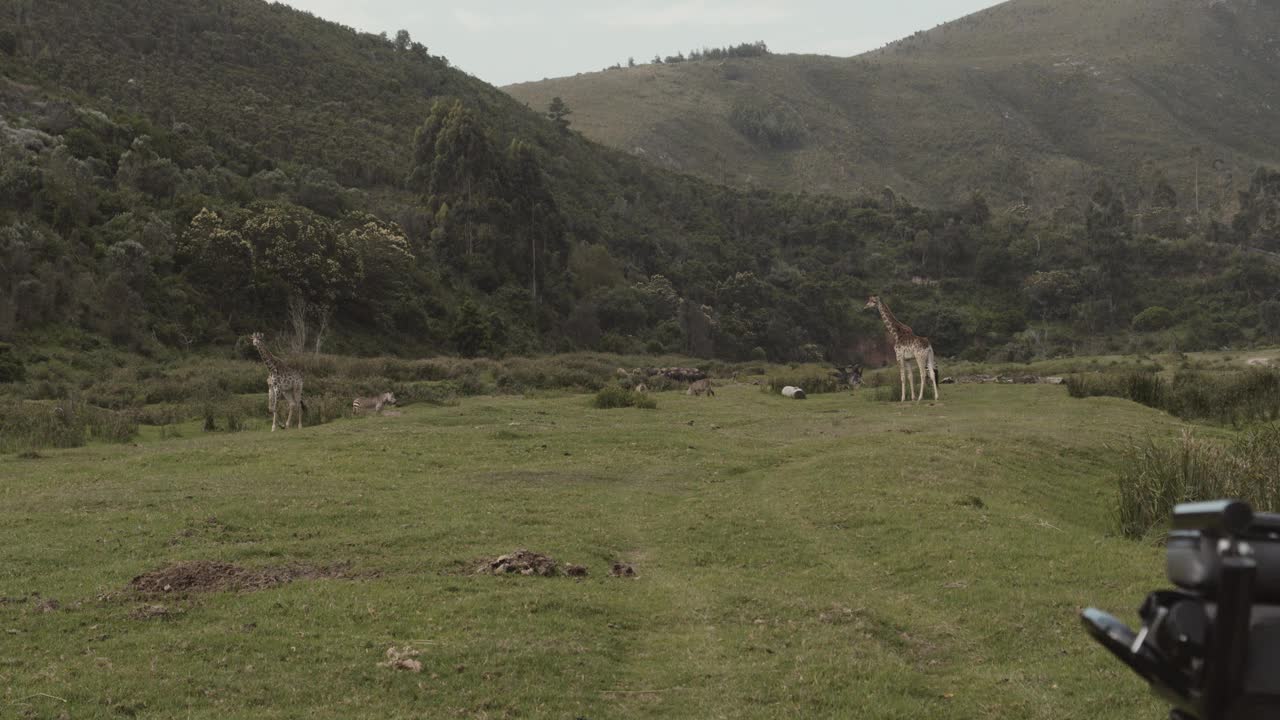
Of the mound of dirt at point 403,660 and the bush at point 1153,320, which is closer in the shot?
the mound of dirt at point 403,660

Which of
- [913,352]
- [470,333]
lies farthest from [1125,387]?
[470,333]

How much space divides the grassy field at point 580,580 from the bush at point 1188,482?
2.55ft

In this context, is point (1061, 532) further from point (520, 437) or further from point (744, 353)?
point (744, 353)

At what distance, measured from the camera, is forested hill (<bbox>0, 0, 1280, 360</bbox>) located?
55.6 meters

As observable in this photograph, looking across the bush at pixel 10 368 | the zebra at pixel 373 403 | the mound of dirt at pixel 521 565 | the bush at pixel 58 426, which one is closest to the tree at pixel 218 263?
the bush at pixel 10 368

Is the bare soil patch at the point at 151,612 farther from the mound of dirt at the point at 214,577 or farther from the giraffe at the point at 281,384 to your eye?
the giraffe at the point at 281,384

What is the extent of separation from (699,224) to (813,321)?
22631 millimetres

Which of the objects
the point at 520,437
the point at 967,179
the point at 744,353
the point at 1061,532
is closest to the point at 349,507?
the point at 520,437

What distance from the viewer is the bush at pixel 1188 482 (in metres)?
15.5

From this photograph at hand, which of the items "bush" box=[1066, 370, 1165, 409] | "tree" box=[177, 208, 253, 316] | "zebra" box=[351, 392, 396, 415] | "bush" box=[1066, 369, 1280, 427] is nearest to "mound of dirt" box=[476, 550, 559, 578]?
"zebra" box=[351, 392, 396, 415]

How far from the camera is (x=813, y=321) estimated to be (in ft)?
311

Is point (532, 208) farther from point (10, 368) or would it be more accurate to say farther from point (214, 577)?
point (214, 577)

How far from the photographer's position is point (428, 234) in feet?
256

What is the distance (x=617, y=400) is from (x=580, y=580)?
21077 millimetres
